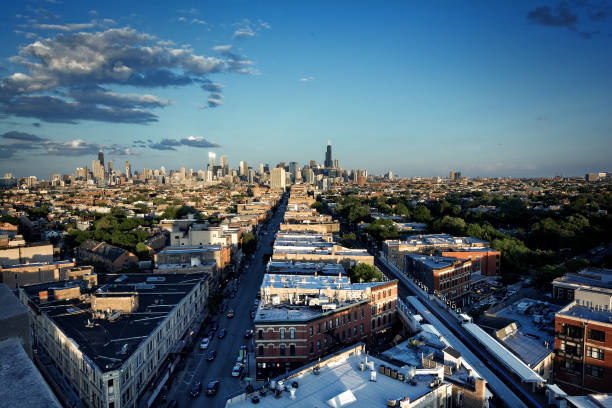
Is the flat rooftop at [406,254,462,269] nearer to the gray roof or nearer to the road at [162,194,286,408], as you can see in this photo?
the road at [162,194,286,408]

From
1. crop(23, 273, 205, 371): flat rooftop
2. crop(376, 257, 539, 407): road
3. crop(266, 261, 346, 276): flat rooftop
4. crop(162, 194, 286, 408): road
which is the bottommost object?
crop(162, 194, 286, 408): road

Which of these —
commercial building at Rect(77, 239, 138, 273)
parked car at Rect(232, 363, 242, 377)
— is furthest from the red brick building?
commercial building at Rect(77, 239, 138, 273)

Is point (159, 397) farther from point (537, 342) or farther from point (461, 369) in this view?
point (537, 342)

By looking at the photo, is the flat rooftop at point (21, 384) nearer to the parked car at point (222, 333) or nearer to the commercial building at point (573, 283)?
the parked car at point (222, 333)

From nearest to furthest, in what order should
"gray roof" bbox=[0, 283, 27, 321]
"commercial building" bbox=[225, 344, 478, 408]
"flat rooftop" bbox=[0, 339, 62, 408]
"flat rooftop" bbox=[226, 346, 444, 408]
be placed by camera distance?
"flat rooftop" bbox=[0, 339, 62, 408], "commercial building" bbox=[225, 344, 478, 408], "flat rooftop" bbox=[226, 346, 444, 408], "gray roof" bbox=[0, 283, 27, 321]

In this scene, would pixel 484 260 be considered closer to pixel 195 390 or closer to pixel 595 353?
pixel 595 353

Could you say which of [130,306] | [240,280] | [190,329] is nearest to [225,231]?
[240,280]

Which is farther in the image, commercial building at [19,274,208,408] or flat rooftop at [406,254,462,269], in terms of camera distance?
flat rooftop at [406,254,462,269]
